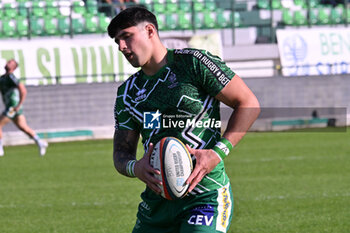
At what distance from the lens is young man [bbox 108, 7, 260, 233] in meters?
4.43

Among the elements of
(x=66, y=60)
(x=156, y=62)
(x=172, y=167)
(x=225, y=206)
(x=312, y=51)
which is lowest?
(x=312, y=51)

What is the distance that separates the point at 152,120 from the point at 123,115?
1.10 ft

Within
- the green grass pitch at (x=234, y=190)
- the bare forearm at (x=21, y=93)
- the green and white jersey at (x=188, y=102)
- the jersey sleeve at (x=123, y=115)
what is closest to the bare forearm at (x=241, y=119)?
the green and white jersey at (x=188, y=102)

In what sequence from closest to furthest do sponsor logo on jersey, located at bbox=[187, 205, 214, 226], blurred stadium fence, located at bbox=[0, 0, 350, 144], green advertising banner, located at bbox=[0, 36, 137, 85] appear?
sponsor logo on jersey, located at bbox=[187, 205, 214, 226] → blurred stadium fence, located at bbox=[0, 0, 350, 144] → green advertising banner, located at bbox=[0, 36, 137, 85]

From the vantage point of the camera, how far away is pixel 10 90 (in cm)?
1903

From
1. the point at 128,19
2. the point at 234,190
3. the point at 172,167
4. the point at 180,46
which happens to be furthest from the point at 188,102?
the point at 180,46

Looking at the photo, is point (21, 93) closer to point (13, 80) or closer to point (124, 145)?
point (13, 80)

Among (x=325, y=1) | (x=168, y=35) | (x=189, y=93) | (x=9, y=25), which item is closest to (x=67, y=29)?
(x=9, y=25)

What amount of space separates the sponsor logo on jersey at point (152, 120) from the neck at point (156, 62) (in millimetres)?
266

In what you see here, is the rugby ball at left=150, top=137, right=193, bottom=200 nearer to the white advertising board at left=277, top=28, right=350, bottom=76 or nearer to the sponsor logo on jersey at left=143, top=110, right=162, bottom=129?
the sponsor logo on jersey at left=143, top=110, right=162, bottom=129

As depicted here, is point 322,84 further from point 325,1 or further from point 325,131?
point 325,1

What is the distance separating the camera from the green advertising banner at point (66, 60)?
2394cm

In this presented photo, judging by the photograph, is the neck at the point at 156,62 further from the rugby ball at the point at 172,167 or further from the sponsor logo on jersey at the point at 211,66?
the rugby ball at the point at 172,167

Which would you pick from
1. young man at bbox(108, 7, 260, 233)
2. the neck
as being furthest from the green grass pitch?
the neck
